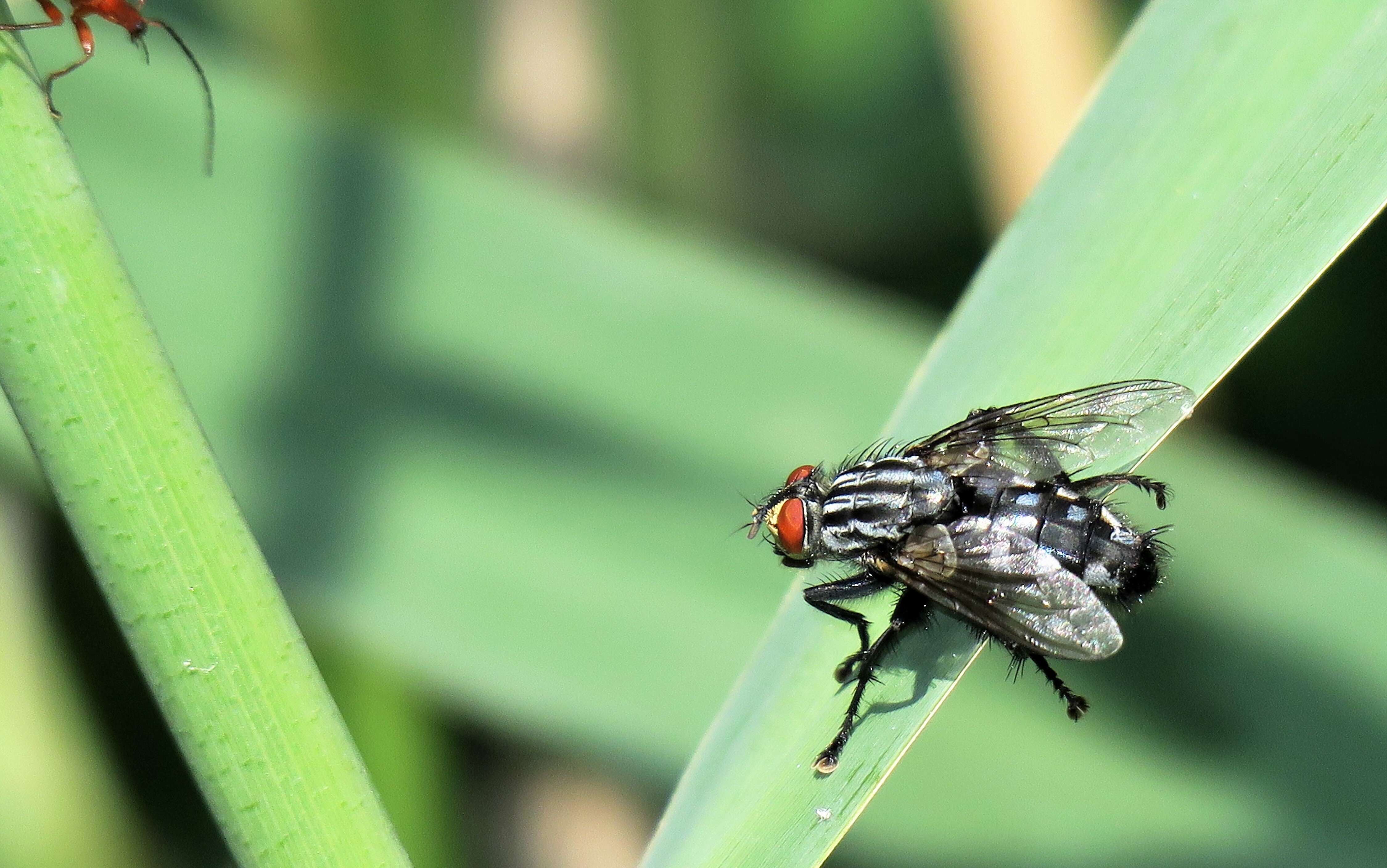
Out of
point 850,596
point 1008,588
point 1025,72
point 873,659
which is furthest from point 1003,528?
point 1025,72

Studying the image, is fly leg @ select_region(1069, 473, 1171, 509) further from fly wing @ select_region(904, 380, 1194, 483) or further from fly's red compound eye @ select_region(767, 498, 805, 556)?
fly's red compound eye @ select_region(767, 498, 805, 556)

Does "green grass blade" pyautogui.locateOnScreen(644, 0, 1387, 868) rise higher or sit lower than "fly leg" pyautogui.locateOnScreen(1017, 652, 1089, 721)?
higher

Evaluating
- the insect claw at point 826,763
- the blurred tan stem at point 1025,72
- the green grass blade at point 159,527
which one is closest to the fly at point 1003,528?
the insect claw at point 826,763

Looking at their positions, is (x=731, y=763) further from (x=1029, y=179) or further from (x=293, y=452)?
(x=1029, y=179)

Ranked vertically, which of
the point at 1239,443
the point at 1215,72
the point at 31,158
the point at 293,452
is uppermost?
the point at 1215,72

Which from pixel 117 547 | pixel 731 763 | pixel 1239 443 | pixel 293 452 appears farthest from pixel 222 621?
pixel 1239 443

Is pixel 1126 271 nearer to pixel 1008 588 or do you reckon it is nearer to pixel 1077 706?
pixel 1008 588

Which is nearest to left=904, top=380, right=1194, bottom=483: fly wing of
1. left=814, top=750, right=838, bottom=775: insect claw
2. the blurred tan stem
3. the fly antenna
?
left=814, top=750, right=838, bottom=775: insect claw

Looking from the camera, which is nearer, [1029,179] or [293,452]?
[293,452]
